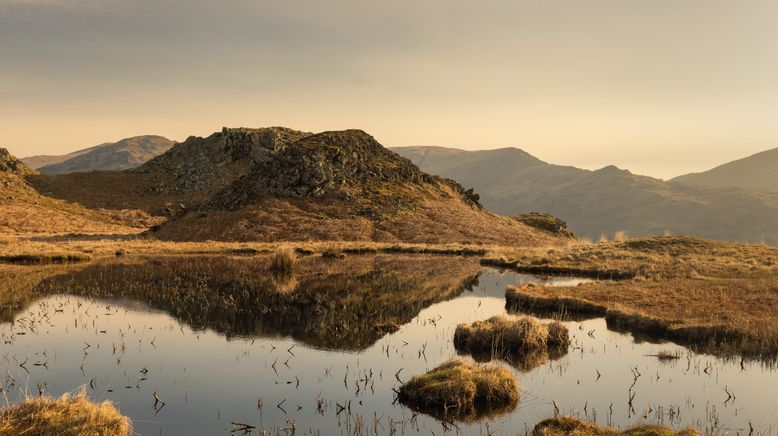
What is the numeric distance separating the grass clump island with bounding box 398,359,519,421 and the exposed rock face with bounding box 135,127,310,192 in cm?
11666

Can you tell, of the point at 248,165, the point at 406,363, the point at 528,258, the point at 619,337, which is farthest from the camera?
the point at 248,165

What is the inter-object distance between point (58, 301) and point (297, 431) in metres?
22.9

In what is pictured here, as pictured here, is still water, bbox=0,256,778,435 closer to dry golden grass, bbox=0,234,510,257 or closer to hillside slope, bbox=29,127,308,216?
dry golden grass, bbox=0,234,510,257

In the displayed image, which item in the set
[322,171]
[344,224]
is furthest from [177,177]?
[344,224]

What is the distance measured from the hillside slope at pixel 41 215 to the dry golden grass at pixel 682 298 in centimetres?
7933

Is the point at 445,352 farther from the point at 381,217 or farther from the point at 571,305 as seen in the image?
the point at 381,217

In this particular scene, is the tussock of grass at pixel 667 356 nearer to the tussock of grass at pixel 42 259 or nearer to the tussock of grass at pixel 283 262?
the tussock of grass at pixel 283 262

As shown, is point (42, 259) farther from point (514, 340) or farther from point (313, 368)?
point (514, 340)

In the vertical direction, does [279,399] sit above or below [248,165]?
below

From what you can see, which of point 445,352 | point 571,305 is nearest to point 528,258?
point 571,305

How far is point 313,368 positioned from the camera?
18.9 meters

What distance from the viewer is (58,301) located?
30.1m

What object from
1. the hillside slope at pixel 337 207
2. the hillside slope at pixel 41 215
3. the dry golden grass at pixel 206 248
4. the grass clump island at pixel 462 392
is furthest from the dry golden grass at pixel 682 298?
the hillside slope at pixel 41 215

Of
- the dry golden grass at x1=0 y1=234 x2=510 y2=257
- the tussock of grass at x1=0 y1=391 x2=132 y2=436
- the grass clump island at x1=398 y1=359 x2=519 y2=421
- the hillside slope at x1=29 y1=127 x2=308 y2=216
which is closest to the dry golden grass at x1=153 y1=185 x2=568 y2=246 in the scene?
the dry golden grass at x1=0 y1=234 x2=510 y2=257
